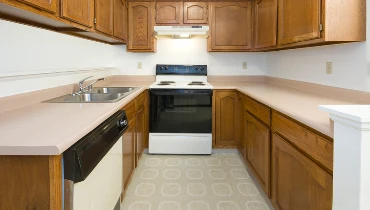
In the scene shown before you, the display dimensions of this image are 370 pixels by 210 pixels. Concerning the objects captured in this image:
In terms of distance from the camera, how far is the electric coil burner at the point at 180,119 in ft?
11.9

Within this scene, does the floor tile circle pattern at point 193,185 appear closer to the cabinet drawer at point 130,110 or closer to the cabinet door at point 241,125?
the cabinet door at point 241,125

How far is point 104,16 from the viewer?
2.87 meters

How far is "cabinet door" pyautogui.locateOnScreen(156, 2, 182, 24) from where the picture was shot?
3.86 meters

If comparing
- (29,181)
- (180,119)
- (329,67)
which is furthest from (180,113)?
(29,181)

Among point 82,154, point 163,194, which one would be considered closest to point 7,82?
point 82,154

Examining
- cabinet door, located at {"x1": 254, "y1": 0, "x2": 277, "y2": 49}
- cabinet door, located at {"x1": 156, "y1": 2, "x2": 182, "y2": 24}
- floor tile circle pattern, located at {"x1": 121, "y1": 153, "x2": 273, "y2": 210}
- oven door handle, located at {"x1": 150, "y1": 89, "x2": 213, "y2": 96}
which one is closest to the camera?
floor tile circle pattern, located at {"x1": 121, "y1": 153, "x2": 273, "y2": 210}

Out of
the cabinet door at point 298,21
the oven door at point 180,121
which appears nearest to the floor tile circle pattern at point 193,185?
the oven door at point 180,121

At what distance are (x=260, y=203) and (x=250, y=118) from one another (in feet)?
2.66

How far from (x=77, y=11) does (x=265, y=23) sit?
1.99 m

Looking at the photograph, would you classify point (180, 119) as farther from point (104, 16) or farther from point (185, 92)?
point (104, 16)

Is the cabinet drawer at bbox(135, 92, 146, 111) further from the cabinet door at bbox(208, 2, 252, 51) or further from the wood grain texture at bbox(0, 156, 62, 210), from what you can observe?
the wood grain texture at bbox(0, 156, 62, 210)

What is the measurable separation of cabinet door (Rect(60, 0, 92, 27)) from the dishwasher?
0.68 meters

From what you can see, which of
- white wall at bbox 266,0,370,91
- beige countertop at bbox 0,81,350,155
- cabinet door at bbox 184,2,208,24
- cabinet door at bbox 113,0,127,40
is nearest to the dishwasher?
beige countertop at bbox 0,81,350,155

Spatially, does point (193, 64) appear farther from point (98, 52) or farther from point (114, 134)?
point (114, 134)
